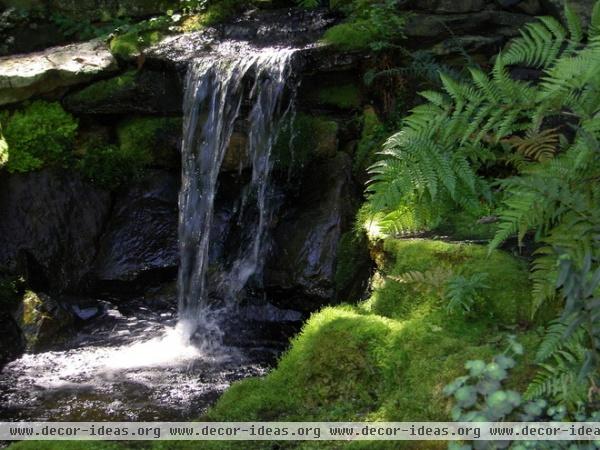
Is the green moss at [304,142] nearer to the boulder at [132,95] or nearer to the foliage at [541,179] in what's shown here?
the boulder at [132,95]

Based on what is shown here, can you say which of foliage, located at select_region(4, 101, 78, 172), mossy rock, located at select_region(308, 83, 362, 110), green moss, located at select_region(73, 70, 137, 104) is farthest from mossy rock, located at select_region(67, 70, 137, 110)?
mossy rock, located at select_region(308, 83, 362, 110)

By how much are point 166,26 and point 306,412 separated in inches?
250

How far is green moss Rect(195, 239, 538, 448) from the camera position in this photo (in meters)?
3.45

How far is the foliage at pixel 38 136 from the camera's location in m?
7.27

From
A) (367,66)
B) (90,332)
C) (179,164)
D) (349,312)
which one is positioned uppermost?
(367,66)

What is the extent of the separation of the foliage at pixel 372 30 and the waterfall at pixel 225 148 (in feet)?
2.16

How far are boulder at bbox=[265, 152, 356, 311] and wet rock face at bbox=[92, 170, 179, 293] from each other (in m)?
1.33

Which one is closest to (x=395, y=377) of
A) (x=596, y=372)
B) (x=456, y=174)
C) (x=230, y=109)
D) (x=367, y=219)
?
(x=596, y=372)

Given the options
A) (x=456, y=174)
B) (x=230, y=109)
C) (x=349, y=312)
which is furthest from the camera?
(x=230, y=109)

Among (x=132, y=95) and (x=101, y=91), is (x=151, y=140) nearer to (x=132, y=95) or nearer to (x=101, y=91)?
(x=132, y=95)

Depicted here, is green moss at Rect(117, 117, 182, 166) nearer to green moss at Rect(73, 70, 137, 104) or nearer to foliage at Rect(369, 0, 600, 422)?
green moss at Rect(73, 70, 137, 104)

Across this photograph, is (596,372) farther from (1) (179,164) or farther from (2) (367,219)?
(1) (179,164)

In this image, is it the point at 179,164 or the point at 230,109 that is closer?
the point at 230,109

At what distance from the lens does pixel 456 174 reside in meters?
4.58
